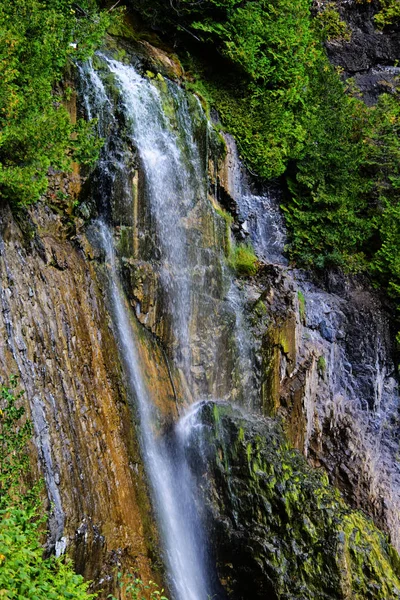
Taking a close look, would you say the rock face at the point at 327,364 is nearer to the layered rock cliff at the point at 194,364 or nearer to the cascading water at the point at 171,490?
the layered rock cliff at the point at 194,364

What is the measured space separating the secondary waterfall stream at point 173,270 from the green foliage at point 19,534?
89.3 inches

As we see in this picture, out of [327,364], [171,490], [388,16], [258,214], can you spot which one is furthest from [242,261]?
[388,16]

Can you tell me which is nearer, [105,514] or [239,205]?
[105,514]

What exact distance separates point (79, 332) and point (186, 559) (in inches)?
124

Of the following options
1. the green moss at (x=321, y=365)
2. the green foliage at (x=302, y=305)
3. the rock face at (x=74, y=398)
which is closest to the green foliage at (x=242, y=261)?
the green foliage at (x=302, y=305)

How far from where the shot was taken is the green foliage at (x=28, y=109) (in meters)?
4.84

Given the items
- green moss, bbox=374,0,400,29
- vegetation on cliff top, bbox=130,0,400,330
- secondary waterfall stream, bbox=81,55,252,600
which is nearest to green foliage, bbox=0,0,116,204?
secondary waterfall stream, bbox=81,55,252,600

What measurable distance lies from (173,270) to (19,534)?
4.91 m

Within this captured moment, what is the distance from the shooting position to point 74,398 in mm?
5336

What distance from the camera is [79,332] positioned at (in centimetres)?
577

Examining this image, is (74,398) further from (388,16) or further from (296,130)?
(388,16)

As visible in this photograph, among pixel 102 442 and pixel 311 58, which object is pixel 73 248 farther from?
pixel 311 58

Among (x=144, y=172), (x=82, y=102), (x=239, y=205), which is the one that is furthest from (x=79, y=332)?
(x=239, y=205)

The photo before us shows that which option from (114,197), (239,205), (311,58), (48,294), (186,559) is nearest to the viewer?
(48,294)
